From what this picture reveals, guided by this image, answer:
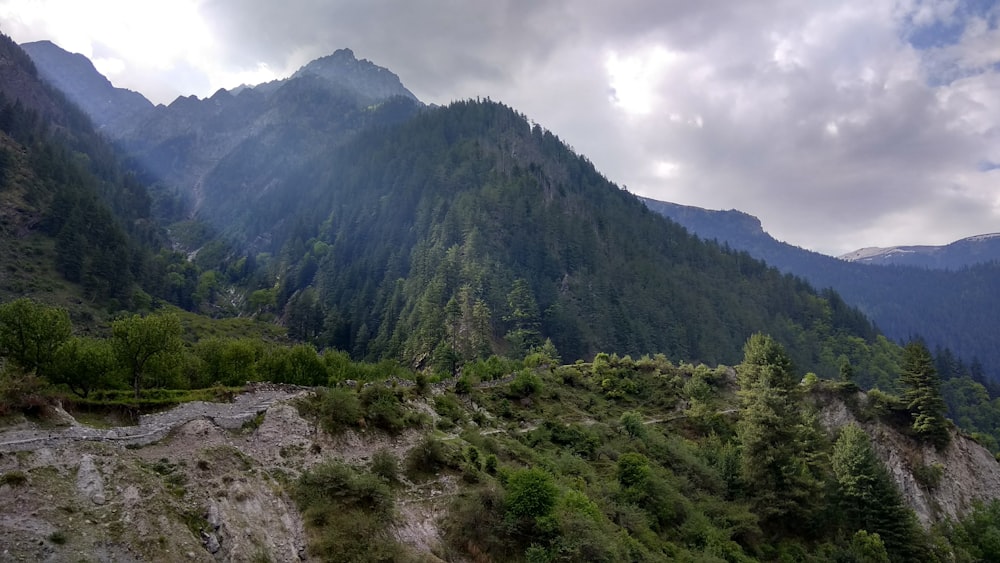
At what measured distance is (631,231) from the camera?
182875 mm

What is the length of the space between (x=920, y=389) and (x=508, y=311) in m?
70.8

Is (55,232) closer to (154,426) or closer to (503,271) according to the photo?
(503,271)

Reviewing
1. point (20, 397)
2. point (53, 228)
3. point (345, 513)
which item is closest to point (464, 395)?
point (345, 513)

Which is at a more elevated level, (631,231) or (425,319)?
(631,231)

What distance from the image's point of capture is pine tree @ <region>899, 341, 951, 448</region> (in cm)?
6181

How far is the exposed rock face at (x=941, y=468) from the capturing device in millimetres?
59719

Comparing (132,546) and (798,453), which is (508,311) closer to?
(798,453)

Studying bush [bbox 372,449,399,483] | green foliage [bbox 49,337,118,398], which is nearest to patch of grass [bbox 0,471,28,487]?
bush [bbox 372,449,399,483]

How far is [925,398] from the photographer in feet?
205

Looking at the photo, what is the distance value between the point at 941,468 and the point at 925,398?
25.8ft

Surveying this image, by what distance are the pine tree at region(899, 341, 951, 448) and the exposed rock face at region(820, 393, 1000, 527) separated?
164 centimetres

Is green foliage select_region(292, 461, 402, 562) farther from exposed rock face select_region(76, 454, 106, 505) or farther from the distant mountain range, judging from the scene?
the distant mountain range

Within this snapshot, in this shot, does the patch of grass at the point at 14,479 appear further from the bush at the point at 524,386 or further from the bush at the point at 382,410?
the bush at the point at 524,386

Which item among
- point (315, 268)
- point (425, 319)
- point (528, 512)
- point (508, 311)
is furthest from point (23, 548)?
point (315, 268)
